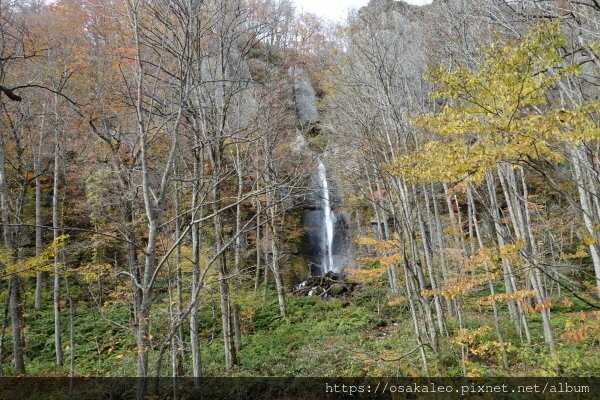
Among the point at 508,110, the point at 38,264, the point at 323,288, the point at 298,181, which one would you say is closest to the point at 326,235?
the point at 323,288

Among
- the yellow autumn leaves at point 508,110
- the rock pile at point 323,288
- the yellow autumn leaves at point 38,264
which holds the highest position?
the yellow autumn leaves at point 508,110

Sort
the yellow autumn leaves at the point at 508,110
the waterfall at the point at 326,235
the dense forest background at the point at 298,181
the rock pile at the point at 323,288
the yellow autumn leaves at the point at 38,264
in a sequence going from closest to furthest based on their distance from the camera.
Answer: the yellow autumn leaves at the point at 508,110 → the dense forest background at the point at 298,181 → the yellow autumn leaves at the point at 38,264 → the rock pile at the point at 323,288 → the waterfall at the point at 326,235

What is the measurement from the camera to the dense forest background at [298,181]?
3787 mm

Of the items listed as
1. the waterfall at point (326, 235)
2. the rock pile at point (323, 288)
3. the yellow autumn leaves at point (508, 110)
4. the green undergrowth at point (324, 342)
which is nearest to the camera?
the yellow autumn leaves at point (508, 110)

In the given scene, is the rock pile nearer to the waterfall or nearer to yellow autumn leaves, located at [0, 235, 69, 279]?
the waterfall

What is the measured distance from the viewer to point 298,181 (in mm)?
3504

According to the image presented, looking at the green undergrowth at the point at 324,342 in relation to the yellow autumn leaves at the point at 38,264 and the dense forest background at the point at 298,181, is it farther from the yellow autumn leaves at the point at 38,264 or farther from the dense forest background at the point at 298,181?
the yellow autumn leaves at the point at 38,264

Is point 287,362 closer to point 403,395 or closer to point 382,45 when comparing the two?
point 403,395

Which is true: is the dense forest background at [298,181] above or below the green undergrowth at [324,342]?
above

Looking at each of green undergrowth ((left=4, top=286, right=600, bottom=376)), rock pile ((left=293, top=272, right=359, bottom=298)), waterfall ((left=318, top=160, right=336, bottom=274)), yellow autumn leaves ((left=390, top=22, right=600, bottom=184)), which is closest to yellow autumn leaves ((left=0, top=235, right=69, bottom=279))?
green undergrowth ((left=4, top=286, right=600, bottom=376))

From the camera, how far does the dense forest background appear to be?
3.79m

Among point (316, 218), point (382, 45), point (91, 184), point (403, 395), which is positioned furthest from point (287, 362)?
point (316, 218)

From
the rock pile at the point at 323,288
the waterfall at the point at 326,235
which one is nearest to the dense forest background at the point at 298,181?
the rock pile at the point at 323,288

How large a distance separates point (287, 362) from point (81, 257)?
11989mm
